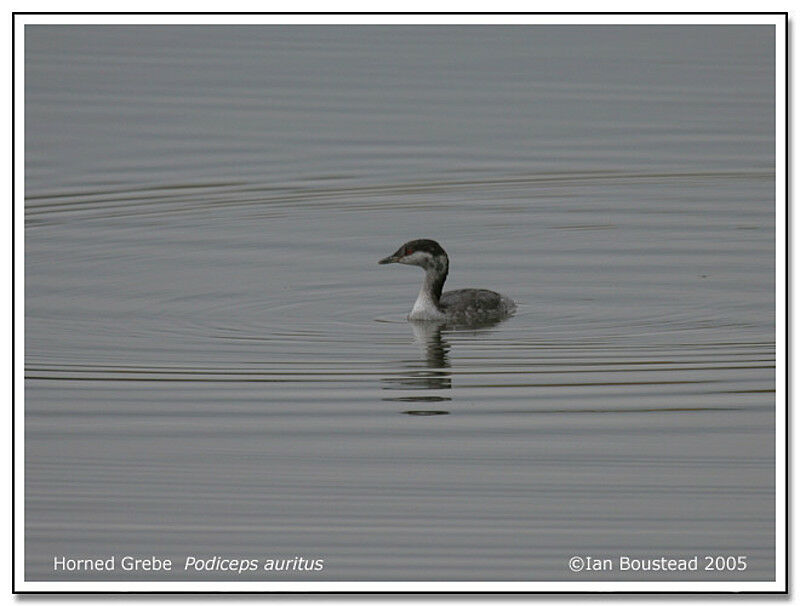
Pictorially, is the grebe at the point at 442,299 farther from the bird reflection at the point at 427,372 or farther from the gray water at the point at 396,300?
the gray water at the point at 396,300

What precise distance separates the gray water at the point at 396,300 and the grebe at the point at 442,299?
0.22 meters

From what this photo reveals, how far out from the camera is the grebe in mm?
17016

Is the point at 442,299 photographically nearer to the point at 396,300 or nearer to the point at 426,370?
the point at 396,300

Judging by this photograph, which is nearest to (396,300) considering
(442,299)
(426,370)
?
(442,299)

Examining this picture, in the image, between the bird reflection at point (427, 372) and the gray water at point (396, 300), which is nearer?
the gray water at point (396, 300)

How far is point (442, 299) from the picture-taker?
57.0 feet

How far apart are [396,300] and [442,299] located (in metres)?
0.77

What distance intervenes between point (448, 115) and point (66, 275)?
8.22 metres

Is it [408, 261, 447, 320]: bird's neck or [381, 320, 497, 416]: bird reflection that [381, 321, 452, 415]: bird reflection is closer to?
[381, 320, 497, 416]: bird reflection

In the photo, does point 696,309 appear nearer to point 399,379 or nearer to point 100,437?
point 399,379

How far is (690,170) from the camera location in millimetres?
22688

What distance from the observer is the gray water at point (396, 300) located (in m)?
11.7

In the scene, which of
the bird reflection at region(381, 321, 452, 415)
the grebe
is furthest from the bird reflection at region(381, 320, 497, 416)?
the grebe

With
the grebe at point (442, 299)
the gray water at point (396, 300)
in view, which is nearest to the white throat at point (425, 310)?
the grebe at point (442, 299)
